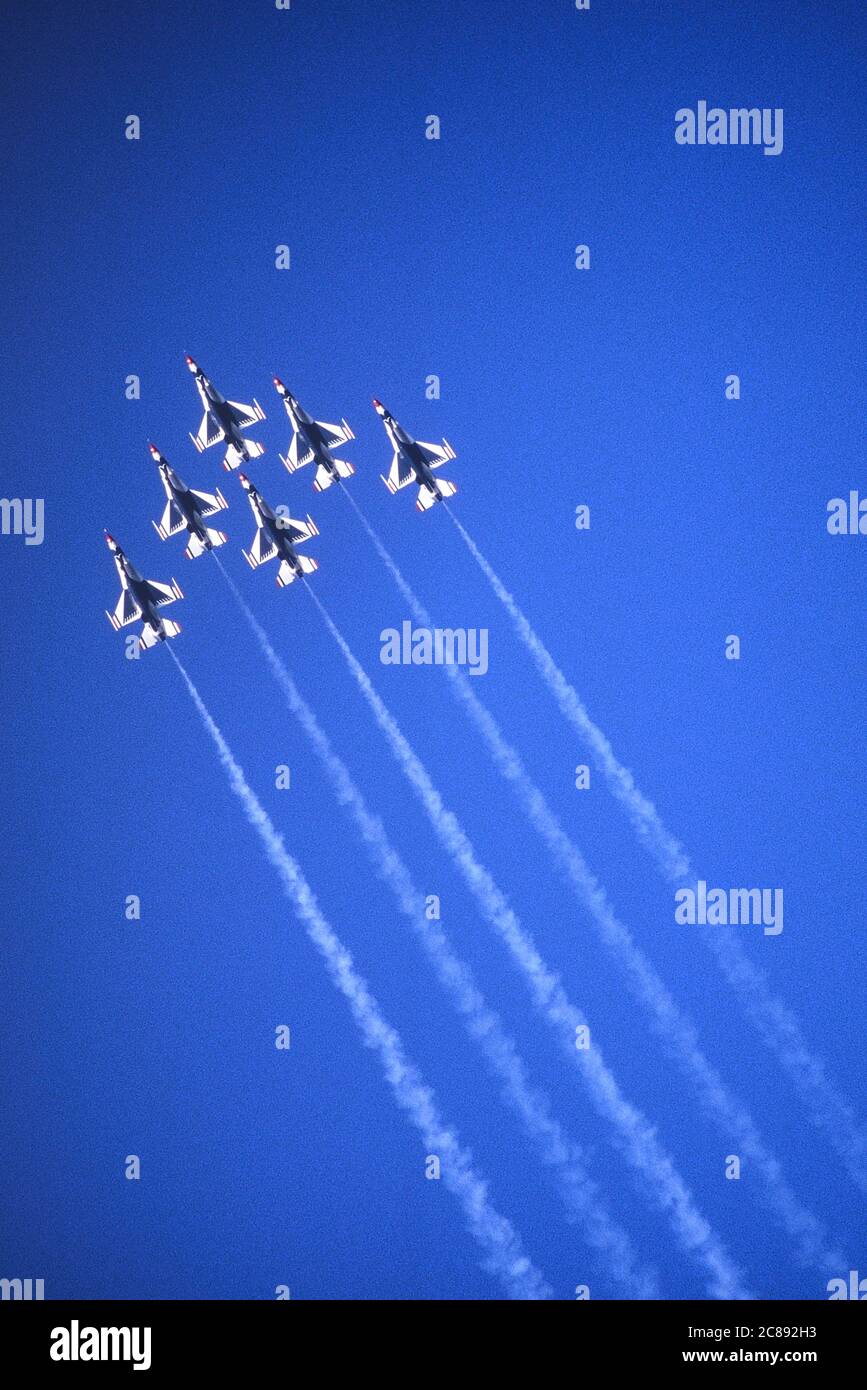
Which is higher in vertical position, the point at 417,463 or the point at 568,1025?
the point at 417,463

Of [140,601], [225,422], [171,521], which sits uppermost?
[225,422]

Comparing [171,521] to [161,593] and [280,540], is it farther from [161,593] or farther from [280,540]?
[280,540]

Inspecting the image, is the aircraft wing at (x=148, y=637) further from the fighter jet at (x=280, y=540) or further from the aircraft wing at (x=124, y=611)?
the fighter jet at (x=280, y=540)

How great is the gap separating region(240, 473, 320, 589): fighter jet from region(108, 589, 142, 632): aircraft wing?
50 centimetres

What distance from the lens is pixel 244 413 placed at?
7.16m

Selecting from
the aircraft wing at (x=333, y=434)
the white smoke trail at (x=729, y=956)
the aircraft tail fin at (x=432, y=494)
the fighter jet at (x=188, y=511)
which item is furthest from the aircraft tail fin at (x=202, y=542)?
the white smoke trail at (x=729, y=956)

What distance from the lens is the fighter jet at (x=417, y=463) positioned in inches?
280

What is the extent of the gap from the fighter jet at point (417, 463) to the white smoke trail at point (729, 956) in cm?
12

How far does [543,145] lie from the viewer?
7152 millimetres

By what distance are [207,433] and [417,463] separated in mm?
864

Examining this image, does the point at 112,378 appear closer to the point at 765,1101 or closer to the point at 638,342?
the point at 638,342

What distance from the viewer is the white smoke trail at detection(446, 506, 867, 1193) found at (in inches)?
279

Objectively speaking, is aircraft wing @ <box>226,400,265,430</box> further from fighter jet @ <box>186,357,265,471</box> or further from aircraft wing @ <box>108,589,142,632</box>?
aircraft wing @ <box>108,589,142,632</box>

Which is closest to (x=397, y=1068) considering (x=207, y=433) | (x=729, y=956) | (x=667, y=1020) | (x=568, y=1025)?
(x=568, y=1025)
